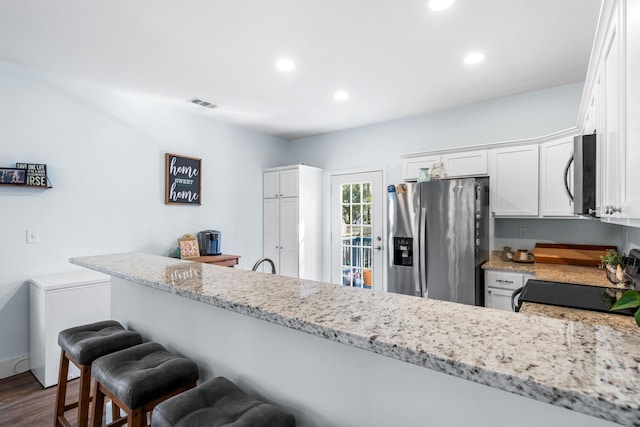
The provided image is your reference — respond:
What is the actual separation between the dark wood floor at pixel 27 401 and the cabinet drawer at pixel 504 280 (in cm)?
339

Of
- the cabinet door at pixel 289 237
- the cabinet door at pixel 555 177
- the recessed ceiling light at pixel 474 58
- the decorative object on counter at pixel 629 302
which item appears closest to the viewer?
the decorative object on counter at pixel 629 302

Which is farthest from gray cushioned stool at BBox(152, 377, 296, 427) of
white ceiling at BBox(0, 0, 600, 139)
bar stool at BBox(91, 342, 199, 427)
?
white ceiling at BBox(0, 0, 600, 139)

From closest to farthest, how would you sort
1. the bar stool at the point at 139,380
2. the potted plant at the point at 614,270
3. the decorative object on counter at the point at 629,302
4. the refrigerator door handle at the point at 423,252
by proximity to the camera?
the decorative object on counter at the point at 629,302, the bar stool at the point at 139,380, the potted plant at the point at 614,270, the refrigerator door handle at the point at 423,252

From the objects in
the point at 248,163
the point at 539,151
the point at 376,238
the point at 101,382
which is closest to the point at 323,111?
the point at 248,163

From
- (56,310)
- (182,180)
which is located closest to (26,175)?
(56,310)

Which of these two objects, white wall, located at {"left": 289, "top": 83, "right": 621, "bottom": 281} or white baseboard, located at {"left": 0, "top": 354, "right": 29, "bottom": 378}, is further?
white wall, located at {"left": 289, "top": 83, "right": 621, "bottom": 281}

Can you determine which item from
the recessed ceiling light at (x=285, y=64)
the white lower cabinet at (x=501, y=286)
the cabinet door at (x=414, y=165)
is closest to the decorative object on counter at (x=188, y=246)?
the recessed ceiling light at (x=285, y=64)

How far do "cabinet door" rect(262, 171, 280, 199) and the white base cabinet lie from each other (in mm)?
2484

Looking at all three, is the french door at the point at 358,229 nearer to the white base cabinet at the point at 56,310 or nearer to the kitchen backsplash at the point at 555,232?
the kitchen backsplash at the point at 555,232

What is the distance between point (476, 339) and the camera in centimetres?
66

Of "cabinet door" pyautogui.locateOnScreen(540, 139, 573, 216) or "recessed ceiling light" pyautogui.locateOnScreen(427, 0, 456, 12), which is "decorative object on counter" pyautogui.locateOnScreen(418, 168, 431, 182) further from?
"recessed ceiling light" pyautogui.locateOnScreen(427, 0, 456, 12)

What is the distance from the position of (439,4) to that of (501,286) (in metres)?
2.39

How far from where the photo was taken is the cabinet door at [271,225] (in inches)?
189

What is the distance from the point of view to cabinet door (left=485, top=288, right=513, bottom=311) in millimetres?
2973
